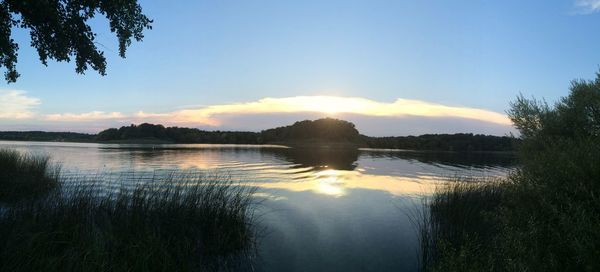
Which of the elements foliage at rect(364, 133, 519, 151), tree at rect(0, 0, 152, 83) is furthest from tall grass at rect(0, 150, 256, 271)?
foliage at rect(364, 133, 519, 151)

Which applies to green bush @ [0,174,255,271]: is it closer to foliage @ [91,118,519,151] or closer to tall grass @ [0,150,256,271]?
tall grass @ [0,150,256,271]

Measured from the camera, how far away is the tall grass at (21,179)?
14.8m

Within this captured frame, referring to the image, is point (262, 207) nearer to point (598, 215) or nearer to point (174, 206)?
point (174, 206)

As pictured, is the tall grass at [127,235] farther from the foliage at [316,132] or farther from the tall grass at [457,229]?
the foliage at [316,132]

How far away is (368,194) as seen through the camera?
24.5 m

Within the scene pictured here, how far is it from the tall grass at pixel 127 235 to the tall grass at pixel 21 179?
5543mm

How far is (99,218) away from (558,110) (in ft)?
65.8

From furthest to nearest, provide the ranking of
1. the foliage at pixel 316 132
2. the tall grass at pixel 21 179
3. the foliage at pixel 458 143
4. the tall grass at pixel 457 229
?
the foliage at pixel 316 132 → the foliage at pixel 458 143 → the tall grass at pixel 21 179 → the tall grass at pixel 457 229

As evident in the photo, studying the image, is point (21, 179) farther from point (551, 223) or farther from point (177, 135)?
point (177, 135)

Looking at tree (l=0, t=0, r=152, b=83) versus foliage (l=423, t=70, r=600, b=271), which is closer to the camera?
foliage (l=423, t=70, r=600, b=271)

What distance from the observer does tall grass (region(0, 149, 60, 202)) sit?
14.8 meters

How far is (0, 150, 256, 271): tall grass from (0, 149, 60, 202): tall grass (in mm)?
5543

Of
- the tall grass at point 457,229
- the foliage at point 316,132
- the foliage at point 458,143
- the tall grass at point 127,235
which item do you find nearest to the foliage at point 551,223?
the tall grass at point 457,229

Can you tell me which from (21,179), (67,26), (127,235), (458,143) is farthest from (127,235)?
(458,143)
